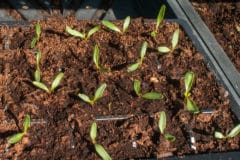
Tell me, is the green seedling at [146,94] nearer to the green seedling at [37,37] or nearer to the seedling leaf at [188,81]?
the seedling leaf at [188,81]

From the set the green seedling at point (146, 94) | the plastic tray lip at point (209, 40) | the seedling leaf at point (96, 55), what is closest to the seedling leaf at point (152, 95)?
the green seedling at point (146, 94)

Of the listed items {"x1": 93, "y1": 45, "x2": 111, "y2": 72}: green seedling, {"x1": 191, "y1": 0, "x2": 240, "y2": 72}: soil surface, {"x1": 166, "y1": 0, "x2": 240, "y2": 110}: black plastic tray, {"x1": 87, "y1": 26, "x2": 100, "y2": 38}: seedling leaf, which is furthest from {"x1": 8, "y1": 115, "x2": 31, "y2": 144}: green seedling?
{"x1": 191, "y1": 0, "x2": 240, "y2": 72}: soil surface

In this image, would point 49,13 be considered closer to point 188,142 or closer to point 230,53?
point 230,53

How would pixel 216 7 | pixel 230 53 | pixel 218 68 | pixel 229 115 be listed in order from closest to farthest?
pixel 229 115 < pixel 218 68 < pixel 230 53 < pixel 216 7

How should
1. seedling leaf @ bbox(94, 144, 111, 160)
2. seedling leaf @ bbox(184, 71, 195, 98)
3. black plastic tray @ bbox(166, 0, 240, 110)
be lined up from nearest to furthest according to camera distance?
seedling leaf @ bbox(94, 144, 111, 160)
seedling leaf @ bbox(184, 71, 195, 98)
black plastic tray @ bbox(166, 0, 240, 110)

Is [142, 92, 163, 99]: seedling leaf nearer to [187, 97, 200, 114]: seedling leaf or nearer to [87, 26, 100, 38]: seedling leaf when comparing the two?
[187, 97, 200, 114]: seedling leaf

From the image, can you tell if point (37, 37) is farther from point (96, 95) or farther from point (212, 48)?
point (212, 48)

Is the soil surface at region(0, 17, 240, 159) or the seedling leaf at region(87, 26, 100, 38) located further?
the seedling leaf at region(87, 26, 100, 38)

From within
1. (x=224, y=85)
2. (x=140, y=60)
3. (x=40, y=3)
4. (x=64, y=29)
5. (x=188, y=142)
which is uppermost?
(x=40, y=3)

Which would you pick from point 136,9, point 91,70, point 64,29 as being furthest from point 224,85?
point 136,9
